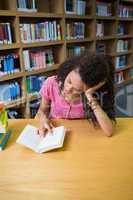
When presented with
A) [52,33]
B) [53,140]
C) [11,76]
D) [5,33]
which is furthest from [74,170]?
[52,33]

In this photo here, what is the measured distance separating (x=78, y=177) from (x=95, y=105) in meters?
0.48

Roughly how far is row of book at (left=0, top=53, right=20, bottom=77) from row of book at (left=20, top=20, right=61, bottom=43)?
212mm

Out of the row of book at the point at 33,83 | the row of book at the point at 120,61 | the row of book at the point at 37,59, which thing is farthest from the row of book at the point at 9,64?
the row of book at the point at 120,61

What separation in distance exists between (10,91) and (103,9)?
1.97 metres

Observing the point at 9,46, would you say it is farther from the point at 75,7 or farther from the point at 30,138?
the point at 30,138

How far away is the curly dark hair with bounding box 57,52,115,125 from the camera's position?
1.19 m

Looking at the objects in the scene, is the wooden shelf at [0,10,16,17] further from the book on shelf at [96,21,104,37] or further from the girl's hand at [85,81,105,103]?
the book on shelf at [96,21,104,37]

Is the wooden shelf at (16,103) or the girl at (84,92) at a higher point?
the girl at (84,92)

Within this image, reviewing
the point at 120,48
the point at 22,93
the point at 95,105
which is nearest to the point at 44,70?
the point at 22,93

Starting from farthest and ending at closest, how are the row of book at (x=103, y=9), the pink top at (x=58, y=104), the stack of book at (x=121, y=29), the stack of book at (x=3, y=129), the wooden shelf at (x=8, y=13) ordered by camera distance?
1. the stack of book at (x=121, y=29)
2. the row of book at (x=103, y=9)
3. the wooden shelf at (x=8, y=13)
4. the pink top at (x=58, y=104)
5. the stack of book at (x=3, y=129)

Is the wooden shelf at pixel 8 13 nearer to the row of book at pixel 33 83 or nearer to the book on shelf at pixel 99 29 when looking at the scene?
the row of book at pixel 33 83

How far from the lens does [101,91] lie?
1.28m

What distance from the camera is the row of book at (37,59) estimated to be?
2512 millimetres

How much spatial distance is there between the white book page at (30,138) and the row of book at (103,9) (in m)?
2.60
